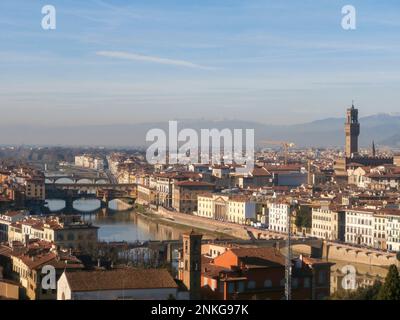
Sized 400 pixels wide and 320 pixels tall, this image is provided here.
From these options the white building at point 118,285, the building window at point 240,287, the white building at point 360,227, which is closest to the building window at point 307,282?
the building window at point 240,287

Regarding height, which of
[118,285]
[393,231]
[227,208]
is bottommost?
[227,208]

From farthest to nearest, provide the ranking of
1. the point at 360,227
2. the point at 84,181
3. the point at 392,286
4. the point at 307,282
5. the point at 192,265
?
the point at 84,181, the point at 360,227, the point at 307,282, the point at 192,265, the point at 392,286

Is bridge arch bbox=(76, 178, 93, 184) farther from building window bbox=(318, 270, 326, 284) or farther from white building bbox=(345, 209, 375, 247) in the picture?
building window bbox=(318, 270, 326, 284)

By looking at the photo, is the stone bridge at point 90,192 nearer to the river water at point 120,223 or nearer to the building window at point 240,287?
the river water at point 120,223

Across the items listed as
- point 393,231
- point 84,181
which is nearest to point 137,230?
point 393,231

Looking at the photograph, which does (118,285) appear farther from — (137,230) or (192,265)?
(137,230)
